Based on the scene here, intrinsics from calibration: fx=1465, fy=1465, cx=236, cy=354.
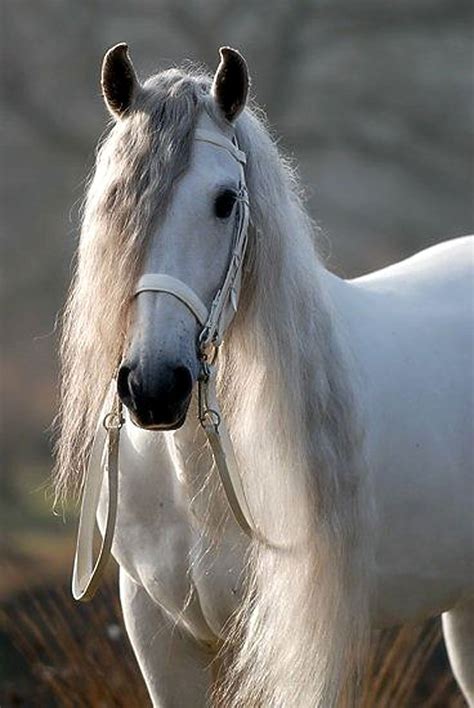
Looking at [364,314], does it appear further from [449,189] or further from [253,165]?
[449,189]

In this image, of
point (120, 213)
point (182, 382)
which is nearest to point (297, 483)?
point (182, 382)

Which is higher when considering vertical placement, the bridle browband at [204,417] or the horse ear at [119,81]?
the horse ear at [119,81]

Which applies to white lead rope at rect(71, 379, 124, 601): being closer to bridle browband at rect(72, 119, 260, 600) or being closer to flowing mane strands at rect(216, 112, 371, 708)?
bridle browband at rect(72, 119, 260, 600)

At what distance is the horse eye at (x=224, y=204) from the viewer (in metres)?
2.11

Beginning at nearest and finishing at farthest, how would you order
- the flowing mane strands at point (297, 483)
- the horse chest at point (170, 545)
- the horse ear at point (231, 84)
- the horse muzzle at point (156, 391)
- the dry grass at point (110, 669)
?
1. the horse muzzle at point (156, 391)
2. the horse ear at point (231, 84)
3. the flowing mane strands at point (297, 483)
4. the horse chest at point (170, 545)
5. the dry grass at point (110, 669)

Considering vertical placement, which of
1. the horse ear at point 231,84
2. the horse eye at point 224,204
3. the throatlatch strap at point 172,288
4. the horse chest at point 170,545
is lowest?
the horse chest at point 170,545

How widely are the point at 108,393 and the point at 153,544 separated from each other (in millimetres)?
311

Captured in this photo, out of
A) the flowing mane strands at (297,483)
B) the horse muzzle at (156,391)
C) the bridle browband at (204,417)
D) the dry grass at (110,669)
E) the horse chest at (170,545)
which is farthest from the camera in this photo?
the dry grass at (110,669)

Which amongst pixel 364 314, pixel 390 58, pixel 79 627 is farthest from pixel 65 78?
pixel 364 314

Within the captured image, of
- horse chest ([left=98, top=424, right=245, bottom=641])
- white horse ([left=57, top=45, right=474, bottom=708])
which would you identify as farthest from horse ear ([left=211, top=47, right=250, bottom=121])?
horse chest ([left=98, top=424, right=245, bottom=641])

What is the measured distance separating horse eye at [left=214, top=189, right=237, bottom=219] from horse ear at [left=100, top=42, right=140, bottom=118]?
215 millimetres

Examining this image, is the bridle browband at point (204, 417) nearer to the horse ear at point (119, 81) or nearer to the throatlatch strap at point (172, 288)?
the throatlatch strap at point (172, 288)

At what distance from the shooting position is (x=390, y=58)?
7449 millimetres

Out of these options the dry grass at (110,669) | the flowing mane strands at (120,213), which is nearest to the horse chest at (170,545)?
the flowing mane strands at (120,213)
